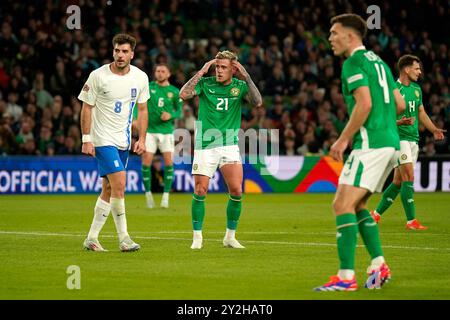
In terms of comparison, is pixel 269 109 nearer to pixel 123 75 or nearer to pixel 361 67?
pixel 123 75

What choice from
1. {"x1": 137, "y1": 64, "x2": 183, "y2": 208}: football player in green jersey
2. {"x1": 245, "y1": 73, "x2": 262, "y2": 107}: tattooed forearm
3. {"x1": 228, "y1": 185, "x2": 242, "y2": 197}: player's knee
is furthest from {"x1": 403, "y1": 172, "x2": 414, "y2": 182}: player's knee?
{"x1": 137, "y1": 64, "x2": 183, "y2": 208}: football player in green jersey

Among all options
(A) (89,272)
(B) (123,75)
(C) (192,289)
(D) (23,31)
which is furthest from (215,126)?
(D) (23,31)

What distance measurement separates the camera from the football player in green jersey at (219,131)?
1225cm

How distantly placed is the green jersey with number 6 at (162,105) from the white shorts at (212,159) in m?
8.31

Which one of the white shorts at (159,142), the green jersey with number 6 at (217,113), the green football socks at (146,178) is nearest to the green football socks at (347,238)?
the green jersey with number 6 at (217,113)

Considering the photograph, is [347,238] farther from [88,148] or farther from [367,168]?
[88,148]

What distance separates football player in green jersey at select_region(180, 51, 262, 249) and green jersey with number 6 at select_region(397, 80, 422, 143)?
11.6ft

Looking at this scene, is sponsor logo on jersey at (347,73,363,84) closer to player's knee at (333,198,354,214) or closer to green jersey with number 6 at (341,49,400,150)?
green jersey with number 6 at (341,49,400,150)

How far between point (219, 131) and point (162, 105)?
835cm

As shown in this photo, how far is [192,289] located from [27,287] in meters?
1.53

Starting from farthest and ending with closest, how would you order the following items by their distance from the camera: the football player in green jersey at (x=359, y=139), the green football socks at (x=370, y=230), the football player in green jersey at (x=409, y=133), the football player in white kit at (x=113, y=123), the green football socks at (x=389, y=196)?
the green football socks at (x=389, y=196) → the football player in green jersey at (x=409, y=133) → the football player in white kit at (x=113, y=123) → the green football socks at (x=370, y=230) → the football player in green jersey at (x=359, y=139)

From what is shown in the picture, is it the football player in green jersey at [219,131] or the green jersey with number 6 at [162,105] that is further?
the green jersey with number 6 at [162,105]

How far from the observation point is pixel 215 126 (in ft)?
40.6

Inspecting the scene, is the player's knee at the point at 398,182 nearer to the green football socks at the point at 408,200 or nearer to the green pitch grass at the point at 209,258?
the green football socks at the point at 408,200
